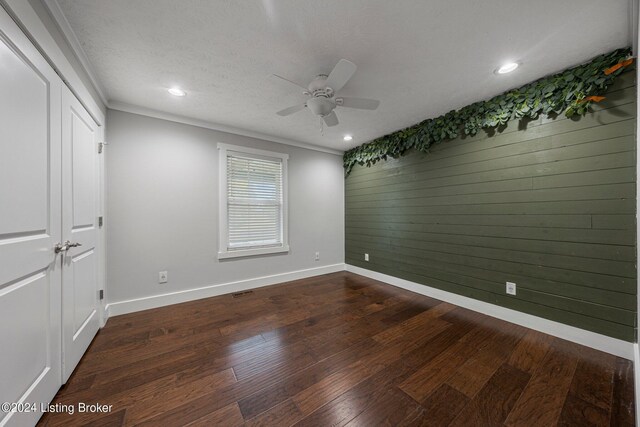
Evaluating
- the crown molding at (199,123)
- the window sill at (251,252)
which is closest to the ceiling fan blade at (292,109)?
the crown molding at (199,123)

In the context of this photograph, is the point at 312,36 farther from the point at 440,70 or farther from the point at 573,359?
the point at 573,359

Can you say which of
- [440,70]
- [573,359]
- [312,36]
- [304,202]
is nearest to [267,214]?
[304,202]

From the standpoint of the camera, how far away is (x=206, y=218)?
3.17m

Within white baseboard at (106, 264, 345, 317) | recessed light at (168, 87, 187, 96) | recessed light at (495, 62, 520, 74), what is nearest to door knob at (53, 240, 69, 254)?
white baseboard at (106, 264, 345, 317)

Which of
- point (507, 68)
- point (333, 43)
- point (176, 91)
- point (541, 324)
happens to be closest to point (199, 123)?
point (176, 91)

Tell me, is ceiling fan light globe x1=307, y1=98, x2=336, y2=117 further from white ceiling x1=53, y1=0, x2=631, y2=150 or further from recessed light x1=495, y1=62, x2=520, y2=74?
recessed light x1=495, y1=62, x2=520, y2=74

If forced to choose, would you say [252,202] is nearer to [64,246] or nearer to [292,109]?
[292,109]

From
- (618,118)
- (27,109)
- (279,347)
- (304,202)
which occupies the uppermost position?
(618,118)

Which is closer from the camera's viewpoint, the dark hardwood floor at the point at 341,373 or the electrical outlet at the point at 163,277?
the dark hardwood floor at the point at 341,373

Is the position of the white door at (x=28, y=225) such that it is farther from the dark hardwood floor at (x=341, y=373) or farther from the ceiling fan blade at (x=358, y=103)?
the ceiling fan blade at (x=358, y=103)

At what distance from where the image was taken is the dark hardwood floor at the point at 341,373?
1314 millimetres

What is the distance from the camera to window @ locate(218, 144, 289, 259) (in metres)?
3.30

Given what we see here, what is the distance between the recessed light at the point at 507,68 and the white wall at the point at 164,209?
9.59 feet

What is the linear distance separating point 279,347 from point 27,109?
2.24m
